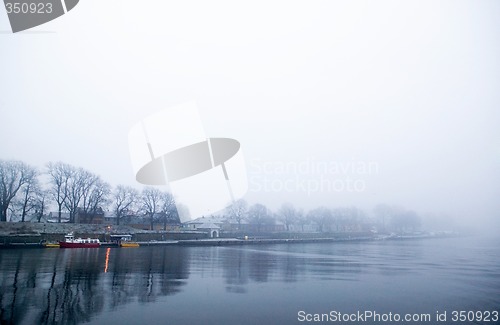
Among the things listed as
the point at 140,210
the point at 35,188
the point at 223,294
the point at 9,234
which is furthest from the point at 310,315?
the point at 140,210

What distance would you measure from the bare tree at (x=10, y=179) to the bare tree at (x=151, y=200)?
804 inches

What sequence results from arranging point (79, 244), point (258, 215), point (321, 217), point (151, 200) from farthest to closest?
1. point (321, 217)
2. point (258, 215)
3. point (151, 200)
4. point (79, 244)

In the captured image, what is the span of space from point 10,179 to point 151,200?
2487cm

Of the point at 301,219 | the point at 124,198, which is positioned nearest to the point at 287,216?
the point at 301,219

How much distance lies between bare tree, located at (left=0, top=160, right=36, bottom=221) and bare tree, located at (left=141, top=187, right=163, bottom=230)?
20.4m

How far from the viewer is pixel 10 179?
50.1m

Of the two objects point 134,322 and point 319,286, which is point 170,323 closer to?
point 134,322

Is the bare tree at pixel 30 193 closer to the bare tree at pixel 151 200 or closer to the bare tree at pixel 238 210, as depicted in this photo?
the bare tree at pixel 151 200

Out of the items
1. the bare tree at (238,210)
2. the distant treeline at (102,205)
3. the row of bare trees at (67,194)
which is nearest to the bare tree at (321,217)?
the distant treeline at (102,205)

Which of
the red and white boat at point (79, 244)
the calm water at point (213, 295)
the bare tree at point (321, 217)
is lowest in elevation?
the calm water at point (213, 295)

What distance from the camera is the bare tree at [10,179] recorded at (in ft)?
160

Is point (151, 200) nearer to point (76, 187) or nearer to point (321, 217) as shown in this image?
point (76, 187)

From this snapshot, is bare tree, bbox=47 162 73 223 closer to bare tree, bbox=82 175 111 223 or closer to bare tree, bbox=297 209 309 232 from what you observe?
bare tree, bbox=82 175 111 223

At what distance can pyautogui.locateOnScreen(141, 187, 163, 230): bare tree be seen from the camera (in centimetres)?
6719
